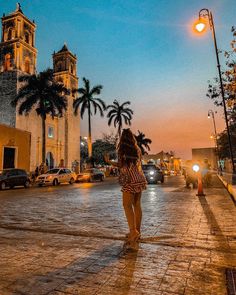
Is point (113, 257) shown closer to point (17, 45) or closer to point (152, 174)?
point (152, 174)

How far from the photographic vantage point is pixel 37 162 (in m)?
46.0

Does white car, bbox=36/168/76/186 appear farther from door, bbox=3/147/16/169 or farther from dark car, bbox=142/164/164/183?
dark car, bbox=142/164/164/183

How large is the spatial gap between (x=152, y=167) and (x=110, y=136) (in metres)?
59.5

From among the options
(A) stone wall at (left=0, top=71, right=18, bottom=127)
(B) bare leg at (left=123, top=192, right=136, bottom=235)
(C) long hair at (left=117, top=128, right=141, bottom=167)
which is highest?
(A) stone wall at (left=0, top=71, right=18, bottom=127)

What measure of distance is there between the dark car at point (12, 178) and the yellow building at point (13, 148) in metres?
7.65

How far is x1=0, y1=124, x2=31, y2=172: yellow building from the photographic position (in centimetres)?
2802

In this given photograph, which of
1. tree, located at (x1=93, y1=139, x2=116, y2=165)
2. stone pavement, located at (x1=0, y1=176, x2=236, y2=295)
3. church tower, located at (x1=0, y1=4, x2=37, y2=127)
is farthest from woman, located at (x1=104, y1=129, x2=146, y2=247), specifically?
tree, located at (x1=93, y1=139, x2=116, y2=165)

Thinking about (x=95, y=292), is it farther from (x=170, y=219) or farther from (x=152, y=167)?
(x=152, y=167)

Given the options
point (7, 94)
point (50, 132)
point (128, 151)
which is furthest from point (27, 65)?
point (128, 151)

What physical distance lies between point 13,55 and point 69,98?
49.6ft

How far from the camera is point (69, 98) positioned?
186ft

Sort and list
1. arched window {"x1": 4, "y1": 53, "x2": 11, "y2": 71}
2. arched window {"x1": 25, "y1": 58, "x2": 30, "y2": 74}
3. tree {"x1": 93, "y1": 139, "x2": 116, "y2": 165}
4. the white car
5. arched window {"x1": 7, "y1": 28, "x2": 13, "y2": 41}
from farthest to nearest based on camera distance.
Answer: tree {"x1": 93, "y1": 139, "x2": 116, "y2": 165}, arched window {"x1": 25, "y1": 58, "x2": 30, "y2": 74}, arched window {"x1": 7, "y1": 28, "x2": 13, "y2": 41}, arched window {"x1": 4, "y1": 53, "x2": 11, "y2": 71}, the white car

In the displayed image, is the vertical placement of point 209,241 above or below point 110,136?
below

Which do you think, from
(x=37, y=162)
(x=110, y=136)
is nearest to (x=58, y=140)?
(x=37, y=162)
